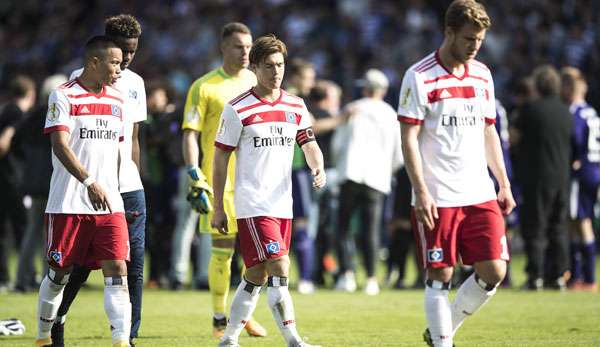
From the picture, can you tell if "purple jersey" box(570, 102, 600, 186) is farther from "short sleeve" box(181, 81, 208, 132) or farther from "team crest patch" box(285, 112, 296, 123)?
"team crest patch" box(285, 112, 296, 123)

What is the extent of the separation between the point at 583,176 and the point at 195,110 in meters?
6.52

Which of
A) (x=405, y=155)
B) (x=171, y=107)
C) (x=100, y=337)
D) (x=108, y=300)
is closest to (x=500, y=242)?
(x=405, y=155)

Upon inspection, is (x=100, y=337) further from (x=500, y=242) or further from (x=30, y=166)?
(x=30, y=166)

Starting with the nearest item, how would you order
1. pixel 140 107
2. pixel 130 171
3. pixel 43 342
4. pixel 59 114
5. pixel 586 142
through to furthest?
pixel 59 114, pixel 43 342, pixel 130 171, pixel 140 107, pixel 586 142

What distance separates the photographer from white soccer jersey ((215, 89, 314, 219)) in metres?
8.19

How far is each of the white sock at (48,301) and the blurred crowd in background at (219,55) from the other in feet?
18.0

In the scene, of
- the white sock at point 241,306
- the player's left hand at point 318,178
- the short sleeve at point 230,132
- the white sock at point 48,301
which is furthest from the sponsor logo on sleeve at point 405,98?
the white sock at point 48,301

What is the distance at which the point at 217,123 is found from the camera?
976cm

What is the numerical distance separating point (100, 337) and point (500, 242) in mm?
3751

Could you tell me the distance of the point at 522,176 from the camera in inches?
562

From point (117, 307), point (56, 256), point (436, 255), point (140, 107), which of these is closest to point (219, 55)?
point (140, 107)

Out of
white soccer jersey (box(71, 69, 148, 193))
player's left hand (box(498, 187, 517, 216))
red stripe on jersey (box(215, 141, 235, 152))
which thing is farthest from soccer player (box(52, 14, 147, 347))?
player's left hand (box(498, 187, 517, 216))

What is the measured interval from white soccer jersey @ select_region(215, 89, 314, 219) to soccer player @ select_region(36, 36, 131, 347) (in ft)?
2.76

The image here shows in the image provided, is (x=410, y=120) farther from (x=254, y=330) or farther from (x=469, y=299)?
(x=254, y=330)
